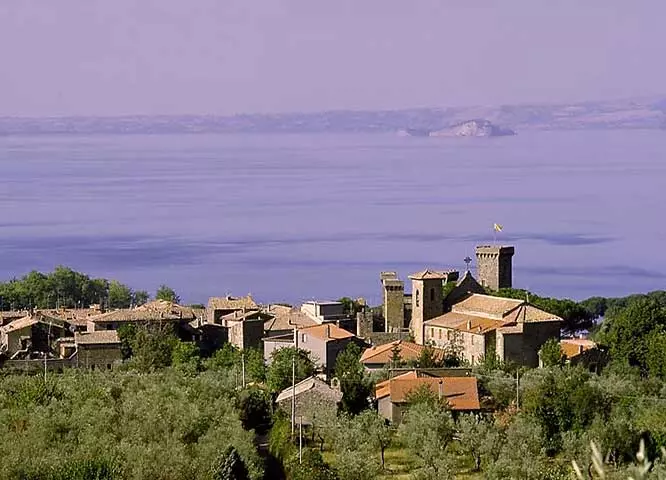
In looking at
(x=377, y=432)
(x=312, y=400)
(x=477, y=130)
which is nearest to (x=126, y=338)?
(x=312, y=400)

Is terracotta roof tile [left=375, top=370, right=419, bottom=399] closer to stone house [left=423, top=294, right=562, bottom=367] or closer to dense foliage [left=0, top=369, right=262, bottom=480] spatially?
dense foliage [left=0, top=369, right=262, bottom=480]

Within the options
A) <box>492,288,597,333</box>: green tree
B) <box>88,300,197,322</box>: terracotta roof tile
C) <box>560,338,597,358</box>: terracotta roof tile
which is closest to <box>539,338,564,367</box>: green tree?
<box>560,338,597,358</box>: terracotta roof tile

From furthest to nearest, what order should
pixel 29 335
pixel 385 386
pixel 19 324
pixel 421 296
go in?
1. pixel 19 324
2. pixel 29 335
3. pixel 421 296
4. pixel 385 386

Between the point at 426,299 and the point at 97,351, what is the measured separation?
7.70 metres

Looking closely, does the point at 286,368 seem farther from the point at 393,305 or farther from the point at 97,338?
the point at 393,305

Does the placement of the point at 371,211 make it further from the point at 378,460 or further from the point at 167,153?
the point at 167,153

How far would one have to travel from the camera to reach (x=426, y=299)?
29.3 m

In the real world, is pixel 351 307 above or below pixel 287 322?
above

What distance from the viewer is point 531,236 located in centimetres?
7725

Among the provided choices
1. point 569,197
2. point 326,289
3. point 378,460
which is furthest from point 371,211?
point 378,460

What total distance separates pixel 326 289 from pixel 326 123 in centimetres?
12503

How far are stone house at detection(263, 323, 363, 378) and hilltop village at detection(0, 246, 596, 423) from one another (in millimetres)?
25

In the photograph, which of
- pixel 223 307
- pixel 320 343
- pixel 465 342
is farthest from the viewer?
A: pixel 223 307

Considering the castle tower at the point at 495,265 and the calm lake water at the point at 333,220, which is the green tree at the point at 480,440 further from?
the calm lake water at the point at 333,220
